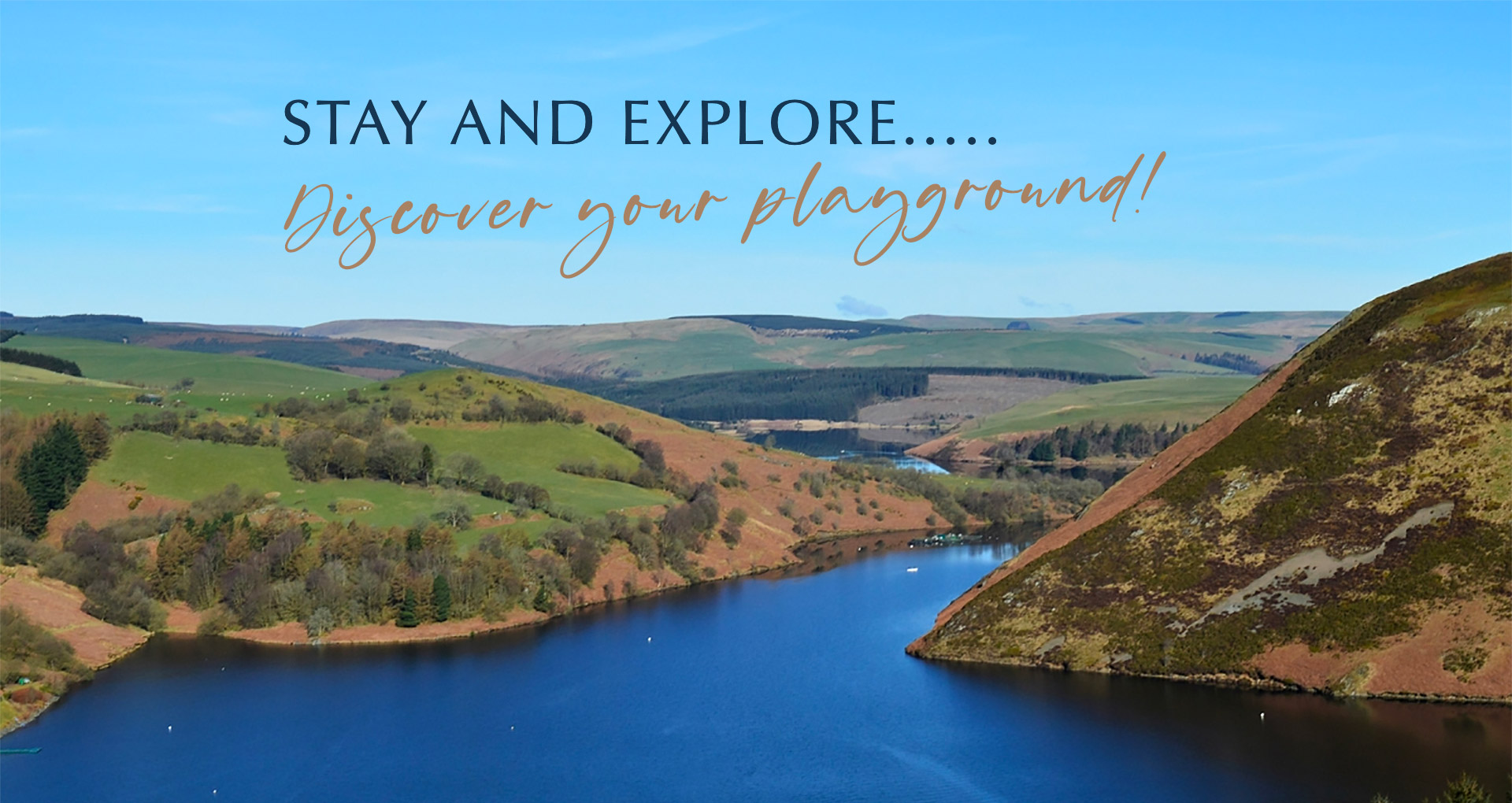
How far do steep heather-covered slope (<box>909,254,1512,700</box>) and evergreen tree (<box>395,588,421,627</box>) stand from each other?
141 ft

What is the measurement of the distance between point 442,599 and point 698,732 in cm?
4163

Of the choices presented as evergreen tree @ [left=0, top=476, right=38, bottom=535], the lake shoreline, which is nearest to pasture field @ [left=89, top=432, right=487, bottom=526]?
evergreen tree @ [left=0, top=476, right=38, bottom=535]

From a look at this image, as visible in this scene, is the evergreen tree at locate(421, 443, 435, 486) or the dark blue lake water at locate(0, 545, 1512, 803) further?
the evergreen tree at locate(421, 443, 435, 486)

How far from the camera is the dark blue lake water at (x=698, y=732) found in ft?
257

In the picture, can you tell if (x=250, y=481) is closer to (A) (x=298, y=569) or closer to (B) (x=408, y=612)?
(A) (x=298, y=569)

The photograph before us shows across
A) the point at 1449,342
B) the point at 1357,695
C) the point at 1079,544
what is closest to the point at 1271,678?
the point at 1357,695

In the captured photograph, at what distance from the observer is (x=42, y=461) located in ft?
472

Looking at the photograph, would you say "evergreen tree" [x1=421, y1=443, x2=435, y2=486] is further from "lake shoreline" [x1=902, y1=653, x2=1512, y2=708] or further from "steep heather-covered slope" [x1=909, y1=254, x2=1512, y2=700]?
"lake shoreline" [x1=902, y1=653, x2=1512, y2=708]

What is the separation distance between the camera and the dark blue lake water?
78.3m

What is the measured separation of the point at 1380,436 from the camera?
10831cm

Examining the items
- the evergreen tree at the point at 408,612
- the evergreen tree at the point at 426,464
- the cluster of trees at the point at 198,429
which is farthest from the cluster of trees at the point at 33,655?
the evergreen tree at the point at 426,464

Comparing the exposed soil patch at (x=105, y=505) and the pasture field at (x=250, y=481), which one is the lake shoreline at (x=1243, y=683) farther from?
the exposed soil patch at (x=105, y=505)

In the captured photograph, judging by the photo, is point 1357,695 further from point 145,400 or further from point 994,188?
point 145,400

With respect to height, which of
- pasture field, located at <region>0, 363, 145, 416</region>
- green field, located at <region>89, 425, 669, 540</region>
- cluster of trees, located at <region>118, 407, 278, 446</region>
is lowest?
green field, located at <region>89, 425, 669, 540</region>
